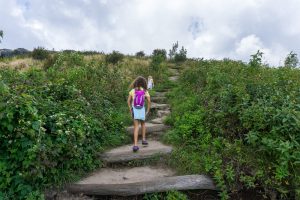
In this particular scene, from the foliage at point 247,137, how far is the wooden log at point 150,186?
0.22 meters

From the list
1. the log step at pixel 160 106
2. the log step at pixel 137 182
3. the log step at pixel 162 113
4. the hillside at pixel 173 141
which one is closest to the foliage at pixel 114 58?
the log step at pixel 160 106

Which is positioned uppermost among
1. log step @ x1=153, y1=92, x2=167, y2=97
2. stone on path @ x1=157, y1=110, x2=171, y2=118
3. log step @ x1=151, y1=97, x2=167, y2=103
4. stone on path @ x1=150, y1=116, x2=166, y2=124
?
log step @ x1=153, y1=92, x2=167, y2=97

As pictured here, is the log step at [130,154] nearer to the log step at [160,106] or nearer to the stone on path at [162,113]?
the stone on path at [162,113]

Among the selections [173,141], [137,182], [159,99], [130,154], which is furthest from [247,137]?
[159,99]

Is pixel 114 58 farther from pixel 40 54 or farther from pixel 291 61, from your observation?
pixel 291 61

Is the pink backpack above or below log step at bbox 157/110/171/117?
above

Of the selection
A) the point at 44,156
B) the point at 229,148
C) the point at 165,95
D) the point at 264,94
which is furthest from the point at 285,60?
the point at 44,156

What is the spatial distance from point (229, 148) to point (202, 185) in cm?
73

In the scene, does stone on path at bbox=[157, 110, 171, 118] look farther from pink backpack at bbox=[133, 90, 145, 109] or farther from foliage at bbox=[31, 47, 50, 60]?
foliage at bbox=[31, 47, 50, 60]

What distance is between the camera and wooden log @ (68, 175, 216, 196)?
18.0ft

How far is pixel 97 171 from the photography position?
649 centimetres

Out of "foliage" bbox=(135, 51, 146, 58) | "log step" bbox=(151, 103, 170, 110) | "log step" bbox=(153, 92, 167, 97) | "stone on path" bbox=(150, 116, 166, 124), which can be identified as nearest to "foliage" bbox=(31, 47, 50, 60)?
"foliage" bbox=(135, 51, 146, 58)

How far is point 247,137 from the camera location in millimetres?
5344

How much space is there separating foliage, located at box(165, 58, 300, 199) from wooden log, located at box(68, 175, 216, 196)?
0.22m
